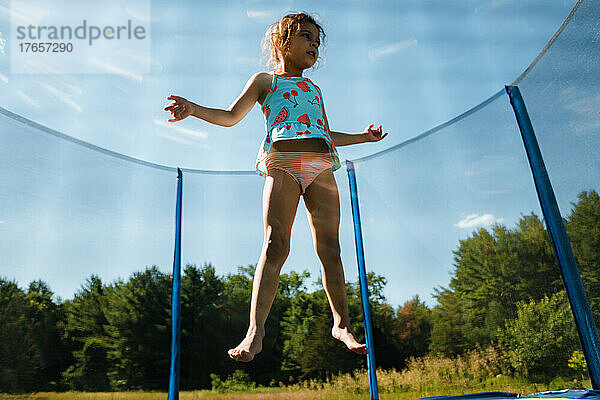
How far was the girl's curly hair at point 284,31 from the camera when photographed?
4.75 feet

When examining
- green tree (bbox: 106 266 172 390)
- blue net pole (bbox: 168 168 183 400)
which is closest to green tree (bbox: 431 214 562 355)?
blue net pole (bbox: 168 168 183 400)

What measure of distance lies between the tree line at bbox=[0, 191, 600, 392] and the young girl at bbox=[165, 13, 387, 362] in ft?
2.88

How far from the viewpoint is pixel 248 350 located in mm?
1079

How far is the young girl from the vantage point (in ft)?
3.92

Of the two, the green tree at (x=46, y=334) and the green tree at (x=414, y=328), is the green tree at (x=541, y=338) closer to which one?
the green tree at (x=414, y=328)

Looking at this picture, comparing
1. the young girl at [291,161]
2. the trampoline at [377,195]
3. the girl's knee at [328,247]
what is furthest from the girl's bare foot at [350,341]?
the trampoline at [377,195]

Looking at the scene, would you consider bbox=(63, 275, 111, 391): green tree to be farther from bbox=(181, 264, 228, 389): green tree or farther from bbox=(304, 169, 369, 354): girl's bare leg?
bbox=(304, 169, 369, 354): girl's bare leg

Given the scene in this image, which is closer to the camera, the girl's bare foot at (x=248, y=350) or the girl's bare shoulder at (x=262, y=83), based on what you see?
the girl's bare foot at (x=248, y=350)

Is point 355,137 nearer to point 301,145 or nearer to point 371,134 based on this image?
point 371,134

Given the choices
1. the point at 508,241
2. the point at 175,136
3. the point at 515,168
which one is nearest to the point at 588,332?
the point at 508,241

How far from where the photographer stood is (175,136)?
2.94m

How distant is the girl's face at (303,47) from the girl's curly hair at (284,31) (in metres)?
0.02

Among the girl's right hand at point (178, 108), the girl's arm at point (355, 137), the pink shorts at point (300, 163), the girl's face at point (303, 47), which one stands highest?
the girl's face at point (303, 47)

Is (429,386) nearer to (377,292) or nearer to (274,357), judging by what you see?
(377,292)
